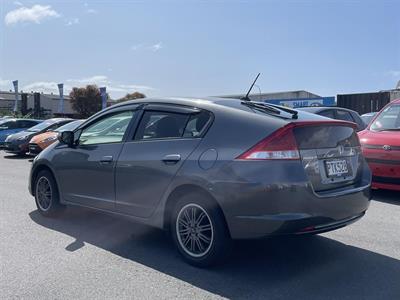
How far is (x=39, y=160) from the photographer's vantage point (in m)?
6.06

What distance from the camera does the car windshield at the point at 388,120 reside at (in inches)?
301

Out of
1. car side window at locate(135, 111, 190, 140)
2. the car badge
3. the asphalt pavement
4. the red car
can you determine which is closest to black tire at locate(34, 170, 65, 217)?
the asphalt pavement

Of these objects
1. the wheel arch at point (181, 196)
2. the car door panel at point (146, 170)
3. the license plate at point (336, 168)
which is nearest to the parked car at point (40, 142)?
the car door panel at point (146, 170)

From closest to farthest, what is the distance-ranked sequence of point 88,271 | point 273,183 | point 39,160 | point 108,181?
point 273,183, point 88,271, point 108,181, point 39,160

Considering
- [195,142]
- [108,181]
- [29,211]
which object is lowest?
[29,211]

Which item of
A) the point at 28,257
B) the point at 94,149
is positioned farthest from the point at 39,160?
the point at 28,257

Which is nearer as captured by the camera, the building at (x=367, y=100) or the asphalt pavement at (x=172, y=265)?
the asphalt pavement at (x=172, y=265)

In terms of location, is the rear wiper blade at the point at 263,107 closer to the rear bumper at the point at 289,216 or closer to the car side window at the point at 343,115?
the rear bumper at the point at 289,216

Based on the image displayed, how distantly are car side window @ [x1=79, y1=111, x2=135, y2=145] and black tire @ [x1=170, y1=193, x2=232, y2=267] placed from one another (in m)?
1.24

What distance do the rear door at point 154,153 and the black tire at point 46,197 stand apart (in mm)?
1463

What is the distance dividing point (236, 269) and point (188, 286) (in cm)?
56

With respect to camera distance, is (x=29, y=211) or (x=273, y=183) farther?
(x=29, y=211)

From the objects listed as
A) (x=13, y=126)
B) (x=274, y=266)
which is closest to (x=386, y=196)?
(x=274, y=266)

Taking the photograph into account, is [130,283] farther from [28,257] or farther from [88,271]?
[28,257]
